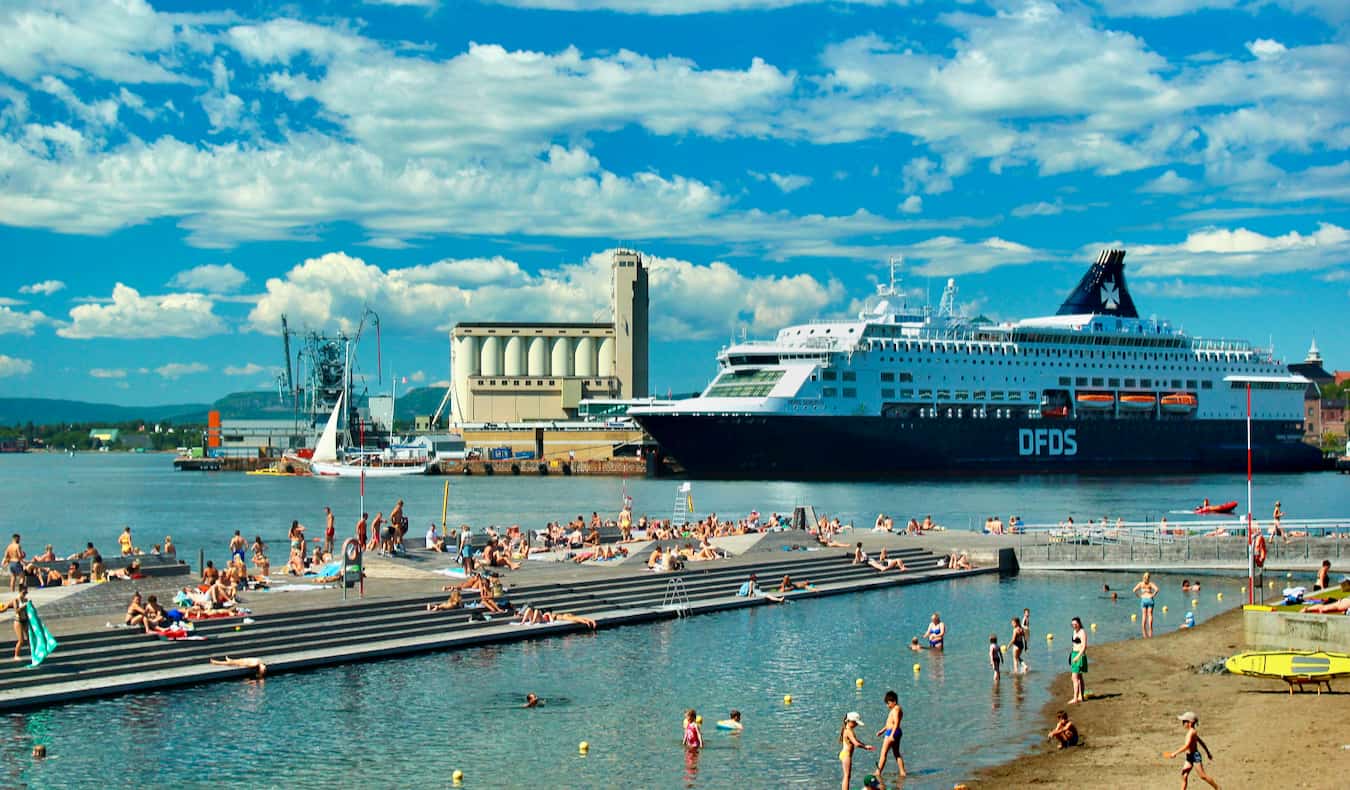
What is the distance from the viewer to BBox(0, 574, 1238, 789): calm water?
17.9m

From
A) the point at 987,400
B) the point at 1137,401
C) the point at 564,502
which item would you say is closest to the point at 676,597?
the point at 564,502

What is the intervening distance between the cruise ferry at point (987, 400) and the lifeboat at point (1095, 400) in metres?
0.11

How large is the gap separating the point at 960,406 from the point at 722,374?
56.6 ft

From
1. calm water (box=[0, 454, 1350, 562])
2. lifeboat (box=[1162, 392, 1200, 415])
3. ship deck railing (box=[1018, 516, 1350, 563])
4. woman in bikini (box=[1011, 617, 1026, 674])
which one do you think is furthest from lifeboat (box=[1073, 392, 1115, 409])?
Answer: woman in bikini (box=[1011, 617, 1026, 674])

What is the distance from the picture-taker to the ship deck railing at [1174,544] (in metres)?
38.4

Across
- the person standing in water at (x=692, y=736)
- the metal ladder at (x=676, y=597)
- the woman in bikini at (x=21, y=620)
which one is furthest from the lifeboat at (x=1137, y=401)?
the woman in bikini at (x=21, y=620)

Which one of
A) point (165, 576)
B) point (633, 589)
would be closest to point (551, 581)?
point (633, 589)

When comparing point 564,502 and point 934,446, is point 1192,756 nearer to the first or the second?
point 564,502

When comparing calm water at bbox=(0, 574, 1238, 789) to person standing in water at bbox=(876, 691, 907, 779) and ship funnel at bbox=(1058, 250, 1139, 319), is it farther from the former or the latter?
ship funnel at bbox=(1058, 250, 1139, 319)

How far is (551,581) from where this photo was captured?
30906 millimetres

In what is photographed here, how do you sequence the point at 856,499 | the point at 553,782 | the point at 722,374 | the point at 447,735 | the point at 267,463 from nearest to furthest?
the point at 553,782 < the point at 447,735 < the point at 856,499 < the point at 722,374 < the point at 267,463

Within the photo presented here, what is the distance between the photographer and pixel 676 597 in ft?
104

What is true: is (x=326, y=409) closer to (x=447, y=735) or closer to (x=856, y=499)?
(x=856, y=499)

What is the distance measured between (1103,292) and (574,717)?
102 meters
